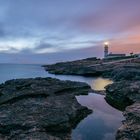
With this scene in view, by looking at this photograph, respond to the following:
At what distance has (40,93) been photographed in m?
34.8

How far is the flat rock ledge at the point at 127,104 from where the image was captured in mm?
18570

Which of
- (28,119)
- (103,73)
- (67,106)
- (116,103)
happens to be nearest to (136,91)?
(116,103)

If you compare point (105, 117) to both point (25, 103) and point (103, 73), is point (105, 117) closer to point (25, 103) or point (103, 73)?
point (25, 103)

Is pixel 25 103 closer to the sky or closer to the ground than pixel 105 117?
closer to the sky

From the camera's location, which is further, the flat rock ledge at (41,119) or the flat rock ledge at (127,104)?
the flat rock ledge at (41,119)

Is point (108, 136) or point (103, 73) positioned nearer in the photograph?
point (108, 136)

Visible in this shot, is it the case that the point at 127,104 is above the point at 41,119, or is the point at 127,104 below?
below

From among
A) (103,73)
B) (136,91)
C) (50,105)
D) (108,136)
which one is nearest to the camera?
(108,136)

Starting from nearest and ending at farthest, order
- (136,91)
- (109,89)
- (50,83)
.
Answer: (136,91) < (109,89) < (50,83)

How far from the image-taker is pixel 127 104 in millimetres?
32812

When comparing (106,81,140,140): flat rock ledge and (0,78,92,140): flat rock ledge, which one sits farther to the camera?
(0,78,92,140): flat rock ledge

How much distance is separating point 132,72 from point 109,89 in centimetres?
1949

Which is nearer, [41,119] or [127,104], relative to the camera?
[41,119]

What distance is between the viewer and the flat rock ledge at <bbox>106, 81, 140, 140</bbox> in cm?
1857
